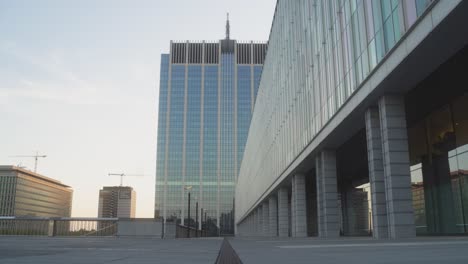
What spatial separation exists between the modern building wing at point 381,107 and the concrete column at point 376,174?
46 millimetres

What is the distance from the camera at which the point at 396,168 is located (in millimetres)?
17906

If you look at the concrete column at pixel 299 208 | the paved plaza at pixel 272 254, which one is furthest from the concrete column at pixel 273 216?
the paved plaza at pixel 272 254

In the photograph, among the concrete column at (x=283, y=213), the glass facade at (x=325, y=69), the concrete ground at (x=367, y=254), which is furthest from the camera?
the concrete column at (x=283, y=213)

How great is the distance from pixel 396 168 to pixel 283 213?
30196 millimetres

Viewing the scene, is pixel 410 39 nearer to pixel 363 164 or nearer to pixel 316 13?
pixel 316 13

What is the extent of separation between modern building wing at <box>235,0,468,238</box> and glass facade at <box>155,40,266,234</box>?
390 feet

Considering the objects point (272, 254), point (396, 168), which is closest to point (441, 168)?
point (396, 168)

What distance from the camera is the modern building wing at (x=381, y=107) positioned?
51.1ft

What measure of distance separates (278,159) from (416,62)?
2996 cm

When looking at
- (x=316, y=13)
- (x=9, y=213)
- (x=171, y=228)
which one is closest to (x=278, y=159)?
(x=171, y=228)

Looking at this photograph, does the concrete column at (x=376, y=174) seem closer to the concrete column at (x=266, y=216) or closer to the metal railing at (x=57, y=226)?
the metal railing at (x=57, y=226)

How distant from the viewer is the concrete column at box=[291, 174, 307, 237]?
36.6 metres

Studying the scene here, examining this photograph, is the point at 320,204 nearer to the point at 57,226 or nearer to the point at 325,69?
the point at 325,69

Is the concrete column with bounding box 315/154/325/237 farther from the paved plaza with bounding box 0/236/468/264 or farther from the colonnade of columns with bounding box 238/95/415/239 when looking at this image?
the paved plaza with bounding box 0/236/468/264
